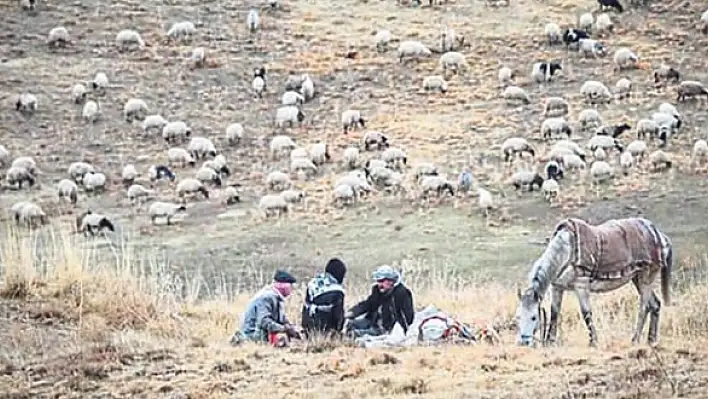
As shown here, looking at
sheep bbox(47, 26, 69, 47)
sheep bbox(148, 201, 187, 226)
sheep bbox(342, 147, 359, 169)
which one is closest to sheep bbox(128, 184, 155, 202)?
sheep bbox(148, 201, 187, 226)

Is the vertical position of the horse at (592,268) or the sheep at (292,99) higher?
the horse at (592,268)

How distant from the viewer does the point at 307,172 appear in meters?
34.2

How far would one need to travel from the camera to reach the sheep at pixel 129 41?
144 feet

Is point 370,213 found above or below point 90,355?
below

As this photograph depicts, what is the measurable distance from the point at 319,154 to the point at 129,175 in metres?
4.49

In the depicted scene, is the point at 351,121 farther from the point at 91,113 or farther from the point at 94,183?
the point at 94,183

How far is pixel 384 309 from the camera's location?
15734mm

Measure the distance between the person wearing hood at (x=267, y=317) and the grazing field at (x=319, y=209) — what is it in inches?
16.6

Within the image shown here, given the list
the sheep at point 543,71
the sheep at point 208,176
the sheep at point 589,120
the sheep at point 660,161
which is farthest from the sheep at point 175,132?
the sheep at point 660,161

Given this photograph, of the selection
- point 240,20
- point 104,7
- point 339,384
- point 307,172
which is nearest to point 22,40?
point 104,7

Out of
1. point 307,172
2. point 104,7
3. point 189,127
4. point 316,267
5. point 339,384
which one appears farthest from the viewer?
point 104,7

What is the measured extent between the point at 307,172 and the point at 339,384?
2137 centimetres

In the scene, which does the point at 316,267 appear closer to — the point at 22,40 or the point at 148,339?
the point at 148,339

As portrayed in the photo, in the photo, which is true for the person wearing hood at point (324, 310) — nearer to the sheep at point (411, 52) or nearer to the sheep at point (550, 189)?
the sheep at point (550, 189)
